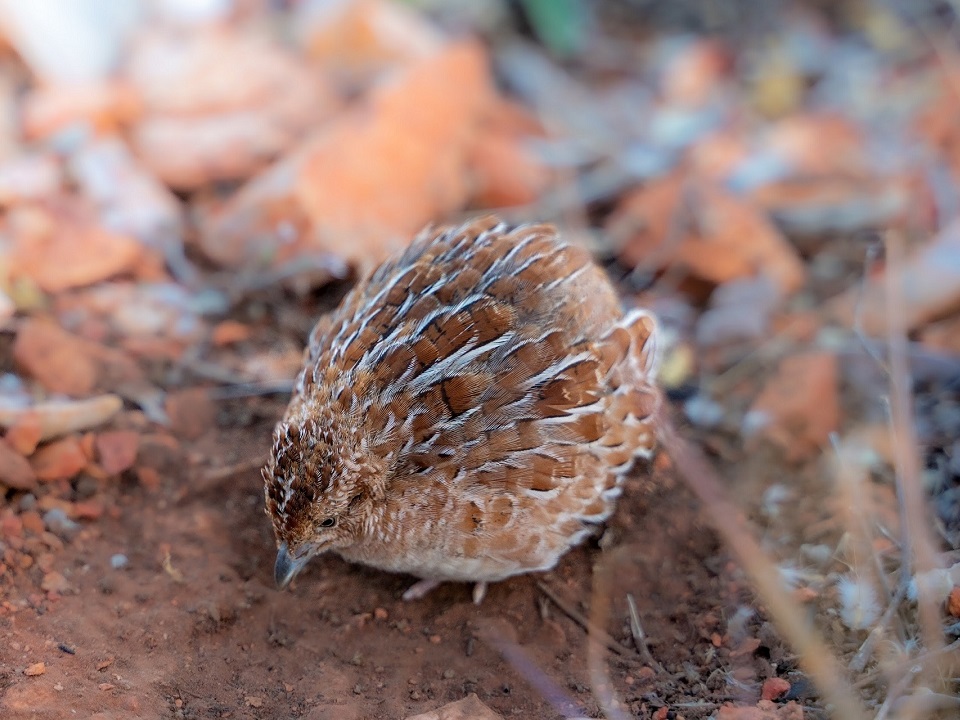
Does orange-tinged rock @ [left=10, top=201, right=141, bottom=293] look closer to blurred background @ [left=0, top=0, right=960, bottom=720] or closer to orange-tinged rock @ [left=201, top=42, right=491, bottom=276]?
blurred background @ [left=0, top=0, right=960, bottom=720]

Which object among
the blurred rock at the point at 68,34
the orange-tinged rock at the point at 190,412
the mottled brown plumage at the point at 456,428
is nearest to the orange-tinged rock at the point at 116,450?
the orange-tinged rock at the point at 190,412

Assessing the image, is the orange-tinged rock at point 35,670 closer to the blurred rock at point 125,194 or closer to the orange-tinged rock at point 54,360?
the orange-tinged rock at point 54,360

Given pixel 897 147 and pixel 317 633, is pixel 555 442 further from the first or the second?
pixel 897 147

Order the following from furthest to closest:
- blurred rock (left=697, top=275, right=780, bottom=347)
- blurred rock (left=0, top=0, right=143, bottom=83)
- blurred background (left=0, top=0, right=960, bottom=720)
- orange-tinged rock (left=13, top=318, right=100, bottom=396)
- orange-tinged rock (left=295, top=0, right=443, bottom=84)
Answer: orange-tinged rock (left=295, top=0, right=443, bottom=84)
blurred rock (left=0, top=0, right=143, bottom=83)
blurred rock (left=697, top=275, right=780, bottom=347)
orange-tinged rock (left=13, top=318, right=100, bottom=396)
blurred background (left=0, top=0, right=960, bottom=720)

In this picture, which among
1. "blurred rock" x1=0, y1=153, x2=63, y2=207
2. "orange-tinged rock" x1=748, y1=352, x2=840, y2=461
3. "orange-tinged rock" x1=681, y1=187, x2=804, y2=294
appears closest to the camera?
"orange-tinged rock" x1=748, y1=352, x2=840, y2=461

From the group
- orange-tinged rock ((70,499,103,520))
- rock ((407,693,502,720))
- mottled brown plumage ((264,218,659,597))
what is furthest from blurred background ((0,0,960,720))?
mottled brown plumage ((264,218,659,597))

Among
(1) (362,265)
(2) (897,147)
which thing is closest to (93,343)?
(1) (362,265)

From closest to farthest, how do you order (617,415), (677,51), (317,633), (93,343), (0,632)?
(0,632) → (317,633) → (617,415) → (93,343) → (677,51)
